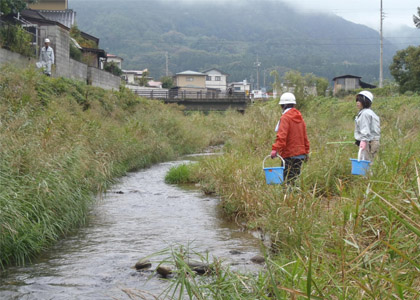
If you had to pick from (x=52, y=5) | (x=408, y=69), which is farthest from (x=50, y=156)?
(x=408, y=69)

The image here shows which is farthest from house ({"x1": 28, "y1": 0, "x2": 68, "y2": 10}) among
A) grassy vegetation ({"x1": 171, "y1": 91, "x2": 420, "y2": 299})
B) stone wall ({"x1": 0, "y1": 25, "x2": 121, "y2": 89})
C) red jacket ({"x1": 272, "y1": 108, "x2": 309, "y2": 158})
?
red jacket ({"x1": 272, "y1": 108, "x2": 309, "y2": 158})

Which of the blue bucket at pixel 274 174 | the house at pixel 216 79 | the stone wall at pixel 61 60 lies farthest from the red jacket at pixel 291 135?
the house at pixel 216 79

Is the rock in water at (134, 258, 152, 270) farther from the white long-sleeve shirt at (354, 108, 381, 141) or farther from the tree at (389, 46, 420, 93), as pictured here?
the tree at (389, 46, 420, 93)

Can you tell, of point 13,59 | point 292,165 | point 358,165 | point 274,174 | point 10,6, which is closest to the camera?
point 274,174

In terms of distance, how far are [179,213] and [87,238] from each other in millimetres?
2439

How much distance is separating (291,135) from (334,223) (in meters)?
2.64

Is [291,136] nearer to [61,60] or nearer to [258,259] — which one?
[258,259]

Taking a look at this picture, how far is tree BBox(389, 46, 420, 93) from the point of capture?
1688 inches

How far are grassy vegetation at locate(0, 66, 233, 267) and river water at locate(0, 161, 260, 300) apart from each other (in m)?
0.35

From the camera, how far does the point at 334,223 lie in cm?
504

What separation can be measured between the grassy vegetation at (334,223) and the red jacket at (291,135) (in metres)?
0.39

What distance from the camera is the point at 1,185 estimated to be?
6367 mm

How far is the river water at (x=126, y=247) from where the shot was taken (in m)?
5.36

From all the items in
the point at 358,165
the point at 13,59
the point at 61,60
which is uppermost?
the point at 61,60
